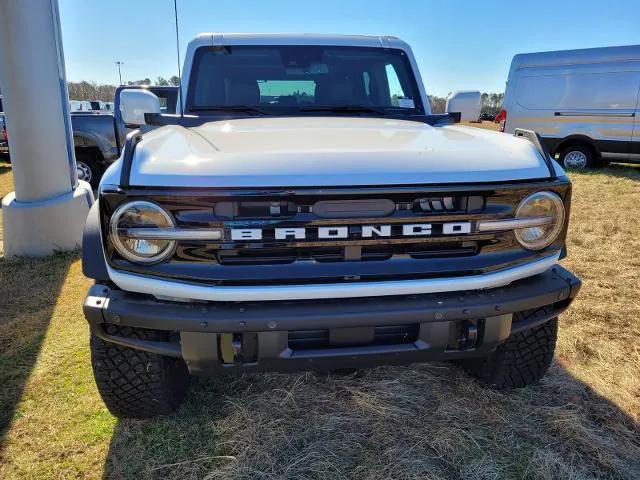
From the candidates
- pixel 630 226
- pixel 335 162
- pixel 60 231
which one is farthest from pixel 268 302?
pixel 630 226

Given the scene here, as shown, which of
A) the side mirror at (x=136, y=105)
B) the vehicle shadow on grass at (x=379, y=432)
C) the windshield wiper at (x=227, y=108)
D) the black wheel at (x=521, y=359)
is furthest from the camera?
the windshield wiper at (x=227, y=108)

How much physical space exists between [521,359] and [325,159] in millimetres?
1509

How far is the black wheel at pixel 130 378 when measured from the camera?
219 centimetres

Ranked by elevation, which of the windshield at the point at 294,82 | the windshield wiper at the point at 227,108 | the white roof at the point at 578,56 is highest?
the white roof at the point at 578,56

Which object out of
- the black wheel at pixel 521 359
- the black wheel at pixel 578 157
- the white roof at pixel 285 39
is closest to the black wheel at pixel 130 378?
the black wheel at pixel 521 359

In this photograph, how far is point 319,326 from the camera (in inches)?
72.7

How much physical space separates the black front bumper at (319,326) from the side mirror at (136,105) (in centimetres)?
147

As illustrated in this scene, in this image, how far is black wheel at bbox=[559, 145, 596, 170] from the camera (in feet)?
37.3

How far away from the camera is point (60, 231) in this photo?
5.01m

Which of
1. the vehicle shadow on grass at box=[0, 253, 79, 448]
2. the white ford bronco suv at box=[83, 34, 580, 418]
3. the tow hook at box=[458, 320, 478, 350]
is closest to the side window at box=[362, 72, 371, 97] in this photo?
the white ford bronco suv at box=[83, 34, 580, 418]

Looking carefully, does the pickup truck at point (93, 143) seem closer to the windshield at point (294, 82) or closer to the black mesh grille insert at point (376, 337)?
the windshield at point (294, 82)

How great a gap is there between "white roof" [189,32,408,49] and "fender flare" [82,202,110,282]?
1966mm

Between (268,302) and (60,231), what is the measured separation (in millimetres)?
3984

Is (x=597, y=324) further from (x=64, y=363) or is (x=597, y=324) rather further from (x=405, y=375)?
(x=64, y=363)
